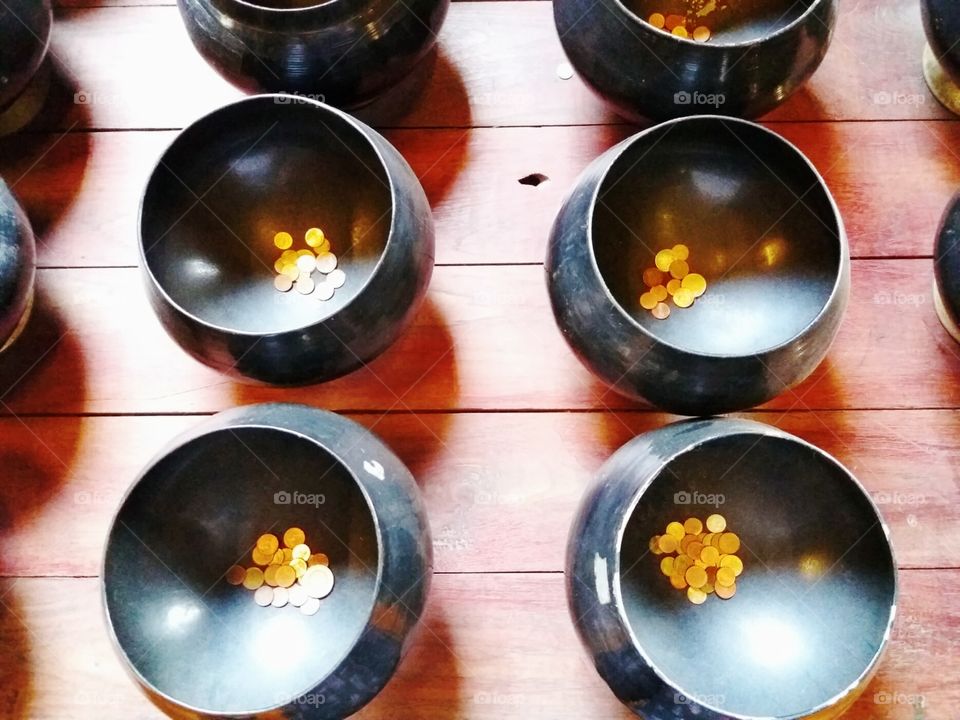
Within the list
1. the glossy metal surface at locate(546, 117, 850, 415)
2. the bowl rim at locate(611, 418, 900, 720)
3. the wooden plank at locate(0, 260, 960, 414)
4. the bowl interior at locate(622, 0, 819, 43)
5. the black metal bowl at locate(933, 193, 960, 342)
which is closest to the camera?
the bowl rim at locate(611, 418, 900, 720)

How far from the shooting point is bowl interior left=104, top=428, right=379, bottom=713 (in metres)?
1.12

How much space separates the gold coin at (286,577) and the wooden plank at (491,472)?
0.66ft

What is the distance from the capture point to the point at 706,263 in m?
1.40

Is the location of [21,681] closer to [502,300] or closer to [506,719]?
[506,719]

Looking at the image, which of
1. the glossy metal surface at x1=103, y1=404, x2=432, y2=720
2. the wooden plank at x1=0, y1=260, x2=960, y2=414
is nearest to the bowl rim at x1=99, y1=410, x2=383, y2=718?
the glossy metal surface at x1=103, y1=404, x2=432, y2=720

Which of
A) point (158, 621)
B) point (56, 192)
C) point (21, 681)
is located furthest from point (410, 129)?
point (21, 681)

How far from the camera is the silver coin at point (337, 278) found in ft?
4.51

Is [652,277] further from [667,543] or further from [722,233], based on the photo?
[667,543]

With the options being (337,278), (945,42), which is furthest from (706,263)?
(337,278)

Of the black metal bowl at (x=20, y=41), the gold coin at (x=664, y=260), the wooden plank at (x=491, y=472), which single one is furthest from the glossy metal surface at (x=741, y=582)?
the black metal bowl at (x=20, y=41)

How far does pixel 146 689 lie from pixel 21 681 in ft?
1.11

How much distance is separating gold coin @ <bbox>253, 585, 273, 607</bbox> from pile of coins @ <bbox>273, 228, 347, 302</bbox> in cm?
42

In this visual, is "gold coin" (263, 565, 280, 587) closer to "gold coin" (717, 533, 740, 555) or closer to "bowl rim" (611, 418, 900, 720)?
"bowl rim" (611, 418, 900, 720)

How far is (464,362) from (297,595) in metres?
0.40
